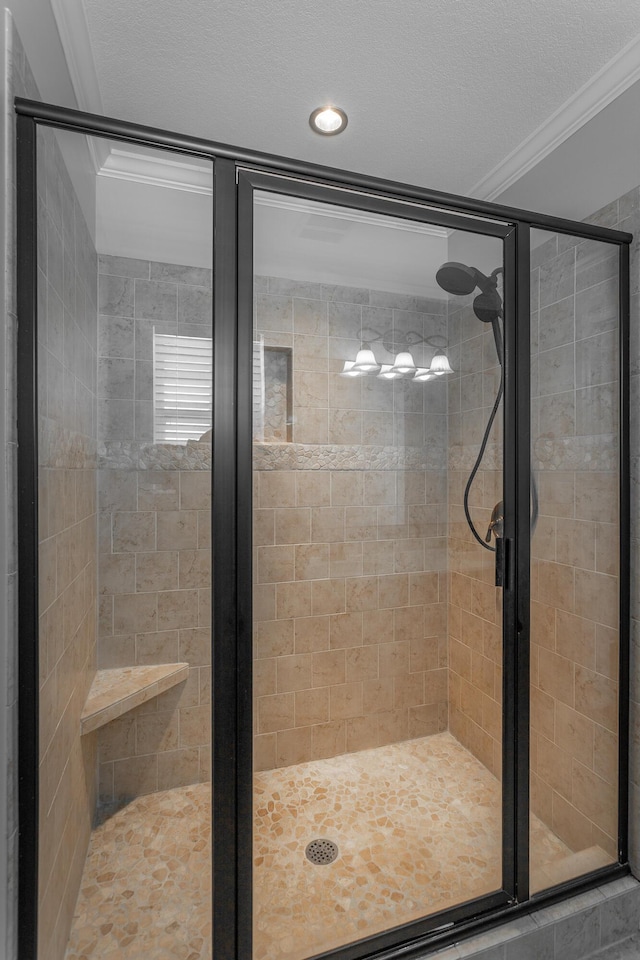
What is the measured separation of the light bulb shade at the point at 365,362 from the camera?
134cm

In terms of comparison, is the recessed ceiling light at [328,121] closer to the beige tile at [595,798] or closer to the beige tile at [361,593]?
the beige tile at [361,593]

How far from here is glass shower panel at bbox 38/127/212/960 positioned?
1110 millimetres

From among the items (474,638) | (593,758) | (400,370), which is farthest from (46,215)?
(593,758)

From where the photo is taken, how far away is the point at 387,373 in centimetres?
137

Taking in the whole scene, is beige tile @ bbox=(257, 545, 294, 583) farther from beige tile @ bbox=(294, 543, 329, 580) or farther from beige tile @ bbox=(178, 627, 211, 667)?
beige tile @ bbox=(178, 627, 211, 667)

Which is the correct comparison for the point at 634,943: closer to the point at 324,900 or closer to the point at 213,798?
the point at 324,900

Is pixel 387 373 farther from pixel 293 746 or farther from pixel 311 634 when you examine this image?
pixel 293 746

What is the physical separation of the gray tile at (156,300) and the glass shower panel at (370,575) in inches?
8.2

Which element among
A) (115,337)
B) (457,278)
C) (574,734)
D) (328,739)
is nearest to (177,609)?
(328,739)

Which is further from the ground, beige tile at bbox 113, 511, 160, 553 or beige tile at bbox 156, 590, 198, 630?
beige tile at bbox 113, 511, 160, 553

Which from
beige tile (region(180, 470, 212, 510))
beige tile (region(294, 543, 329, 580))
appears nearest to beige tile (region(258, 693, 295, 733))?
beige tile (region(294, 543, 329, 580))

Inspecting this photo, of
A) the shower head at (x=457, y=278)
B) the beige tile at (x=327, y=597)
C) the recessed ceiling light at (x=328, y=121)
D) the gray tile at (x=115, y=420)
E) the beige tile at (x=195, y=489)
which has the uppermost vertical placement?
the recessed ceiling light at (x=328, y=121)

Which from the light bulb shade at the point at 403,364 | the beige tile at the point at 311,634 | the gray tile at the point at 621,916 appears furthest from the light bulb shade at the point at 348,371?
the gray tile at the point at 621,916

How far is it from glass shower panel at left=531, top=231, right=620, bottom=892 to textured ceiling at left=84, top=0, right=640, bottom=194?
1.61 ft
